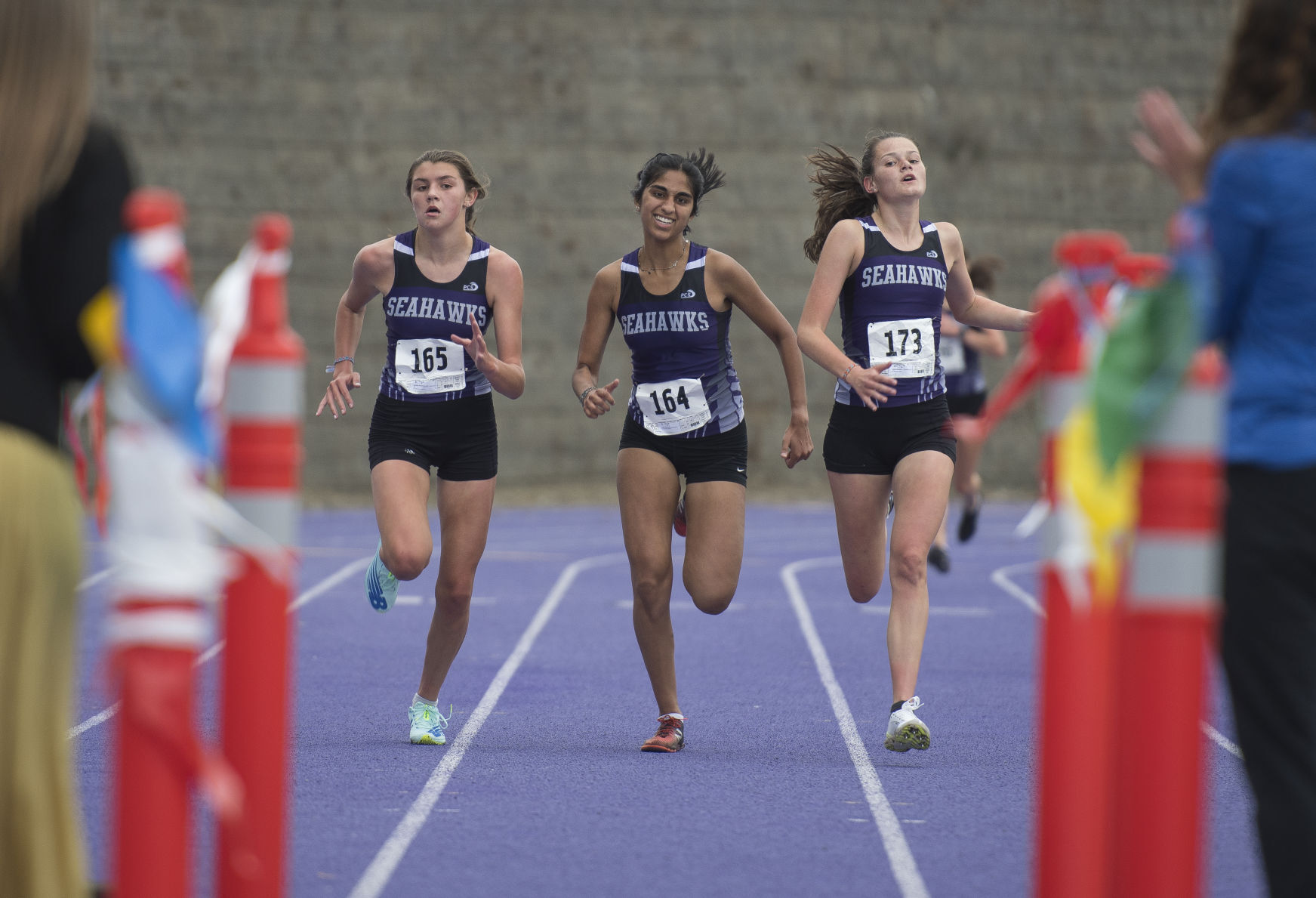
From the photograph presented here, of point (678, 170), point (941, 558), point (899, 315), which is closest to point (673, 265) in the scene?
point (678, 170)

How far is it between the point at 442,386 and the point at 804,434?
1.34 meters

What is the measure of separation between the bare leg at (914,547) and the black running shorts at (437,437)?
1468mm

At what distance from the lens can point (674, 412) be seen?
18.0 feet

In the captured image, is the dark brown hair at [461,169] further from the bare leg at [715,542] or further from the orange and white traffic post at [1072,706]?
the orange and white traffic post at [1072,706]

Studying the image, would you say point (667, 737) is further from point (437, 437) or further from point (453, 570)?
point (437, 437)

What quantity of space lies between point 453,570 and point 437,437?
49 cm

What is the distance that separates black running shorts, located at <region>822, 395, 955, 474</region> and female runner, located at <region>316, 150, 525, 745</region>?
1.20 m

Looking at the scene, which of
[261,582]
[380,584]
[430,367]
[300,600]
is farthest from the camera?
[300,600]

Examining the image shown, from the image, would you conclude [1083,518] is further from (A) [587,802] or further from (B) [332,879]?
(A) [587,802]

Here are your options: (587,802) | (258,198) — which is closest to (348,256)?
(258,198)

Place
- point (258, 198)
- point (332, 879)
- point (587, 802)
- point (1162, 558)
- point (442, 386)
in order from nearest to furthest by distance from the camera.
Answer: point (1162, 558) → point (332, 879) → point (587, 802) → point (442, 386) → point (258, 198)

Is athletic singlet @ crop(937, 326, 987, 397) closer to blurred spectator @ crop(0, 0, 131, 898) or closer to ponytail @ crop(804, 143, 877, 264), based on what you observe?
ponytail @ crop(804, 143, 877, 264)

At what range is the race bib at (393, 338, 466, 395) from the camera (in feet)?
18.1

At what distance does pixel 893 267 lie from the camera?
5625mm
